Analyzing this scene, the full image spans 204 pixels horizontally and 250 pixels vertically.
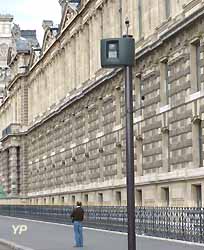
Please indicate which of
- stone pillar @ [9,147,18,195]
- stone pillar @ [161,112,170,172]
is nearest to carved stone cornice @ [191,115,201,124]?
stone pillar @ [161,112,170,172]

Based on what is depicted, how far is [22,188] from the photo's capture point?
85.6 metres

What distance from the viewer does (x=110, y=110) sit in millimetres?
47031

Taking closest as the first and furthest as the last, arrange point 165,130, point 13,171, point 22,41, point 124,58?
point 124,58 → point 165,130 → point 13,171 → point 22,41

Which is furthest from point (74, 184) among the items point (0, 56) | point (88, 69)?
point (0, 56)

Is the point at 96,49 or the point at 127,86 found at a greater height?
the point at 96,49

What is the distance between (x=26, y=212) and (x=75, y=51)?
1385 cm

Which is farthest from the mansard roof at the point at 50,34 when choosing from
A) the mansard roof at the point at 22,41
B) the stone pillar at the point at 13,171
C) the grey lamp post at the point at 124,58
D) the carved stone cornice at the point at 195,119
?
the grey lamp post at the point at 124,58

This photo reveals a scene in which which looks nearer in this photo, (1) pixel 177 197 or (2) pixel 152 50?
(1) pixel 177 197

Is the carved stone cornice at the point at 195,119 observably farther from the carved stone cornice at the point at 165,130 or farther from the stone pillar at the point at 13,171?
the stone pillar at the point at 13,171

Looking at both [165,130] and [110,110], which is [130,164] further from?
[110,110]

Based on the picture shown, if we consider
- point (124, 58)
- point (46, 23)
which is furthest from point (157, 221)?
point (46, 23)

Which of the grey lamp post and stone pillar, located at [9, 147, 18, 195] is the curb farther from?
stone pillar, located at [9, 147, 18, 195]

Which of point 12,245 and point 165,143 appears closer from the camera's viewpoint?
point 12,245

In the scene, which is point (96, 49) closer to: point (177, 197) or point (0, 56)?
point (177, 197)
